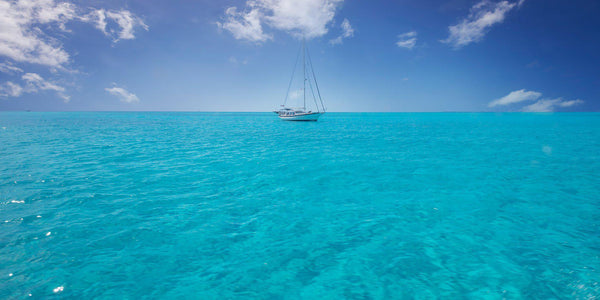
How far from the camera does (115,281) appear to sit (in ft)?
17.4

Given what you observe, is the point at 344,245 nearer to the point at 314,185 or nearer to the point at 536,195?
the point at 314,185

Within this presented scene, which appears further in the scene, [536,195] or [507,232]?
[536,195]

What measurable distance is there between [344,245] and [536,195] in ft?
35.1

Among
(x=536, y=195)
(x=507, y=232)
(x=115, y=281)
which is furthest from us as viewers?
(x=536, y=195)

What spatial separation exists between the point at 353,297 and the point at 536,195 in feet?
38.4

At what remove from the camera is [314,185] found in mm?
12547

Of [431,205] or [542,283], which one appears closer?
[542,283]

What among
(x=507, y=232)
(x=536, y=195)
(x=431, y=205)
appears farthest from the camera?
(x=536, y=195)

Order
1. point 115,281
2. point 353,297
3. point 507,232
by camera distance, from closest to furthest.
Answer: point 353,297 < point 115,281 < point 507,232

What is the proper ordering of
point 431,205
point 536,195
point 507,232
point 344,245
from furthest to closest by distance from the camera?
1. point 536,195
2. point 431,205
3. point 507,232
4. point 344,245

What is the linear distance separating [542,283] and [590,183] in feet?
42.9

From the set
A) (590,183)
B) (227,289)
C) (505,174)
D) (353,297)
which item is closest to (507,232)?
(353,297)

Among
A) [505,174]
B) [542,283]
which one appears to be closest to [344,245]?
[542,283]

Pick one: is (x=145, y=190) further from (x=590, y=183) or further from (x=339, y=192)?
(x=590, y=183)
